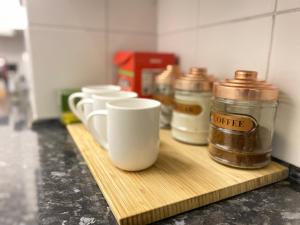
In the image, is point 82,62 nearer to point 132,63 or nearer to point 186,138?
point 132,63

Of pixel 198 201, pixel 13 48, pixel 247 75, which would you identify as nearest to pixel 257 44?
pixel 247 75

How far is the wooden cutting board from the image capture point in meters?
0.31

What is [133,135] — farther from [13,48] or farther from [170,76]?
[13,48]

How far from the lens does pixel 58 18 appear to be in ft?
2.22

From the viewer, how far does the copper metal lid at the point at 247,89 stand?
0.38m

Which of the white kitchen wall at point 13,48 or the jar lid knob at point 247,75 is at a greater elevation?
the white kitchen wall at point 13,48

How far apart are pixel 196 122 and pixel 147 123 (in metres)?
0.16

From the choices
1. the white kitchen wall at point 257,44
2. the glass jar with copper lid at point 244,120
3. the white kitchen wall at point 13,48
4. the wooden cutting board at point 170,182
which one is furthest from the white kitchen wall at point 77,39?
the white kitchen wall at point 13,48

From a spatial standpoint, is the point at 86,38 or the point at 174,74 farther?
the point at 86,38

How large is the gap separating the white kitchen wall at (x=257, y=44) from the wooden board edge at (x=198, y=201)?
0.06 metres

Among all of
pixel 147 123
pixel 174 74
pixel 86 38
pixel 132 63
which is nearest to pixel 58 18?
pixel 86 38

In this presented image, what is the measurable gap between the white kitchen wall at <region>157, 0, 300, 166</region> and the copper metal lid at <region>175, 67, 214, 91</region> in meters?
0.07

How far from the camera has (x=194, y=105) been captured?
494 millimetres

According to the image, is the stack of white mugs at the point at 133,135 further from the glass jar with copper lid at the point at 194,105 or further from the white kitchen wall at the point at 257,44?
the white kitchen wall at the point at 257,44
